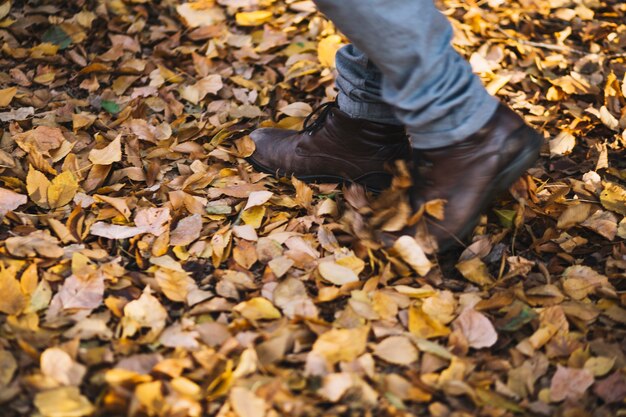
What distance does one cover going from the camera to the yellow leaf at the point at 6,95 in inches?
73.4

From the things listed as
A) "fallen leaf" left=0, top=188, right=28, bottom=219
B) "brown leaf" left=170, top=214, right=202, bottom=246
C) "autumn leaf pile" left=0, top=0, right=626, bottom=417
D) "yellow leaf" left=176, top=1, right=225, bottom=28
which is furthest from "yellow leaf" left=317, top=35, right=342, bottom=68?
"fallen leaf" left=0, top=188, right=28, bottom=219

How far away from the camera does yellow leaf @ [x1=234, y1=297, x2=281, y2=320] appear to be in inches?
50.4

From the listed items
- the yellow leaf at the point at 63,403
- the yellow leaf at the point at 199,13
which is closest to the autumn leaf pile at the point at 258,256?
the yellow leaf at the point at 63,403

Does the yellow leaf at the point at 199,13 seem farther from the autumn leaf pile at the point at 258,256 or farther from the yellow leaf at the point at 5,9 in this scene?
the yellow leaf at the point at 5,9

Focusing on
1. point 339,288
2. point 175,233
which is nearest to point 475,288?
point 339,288

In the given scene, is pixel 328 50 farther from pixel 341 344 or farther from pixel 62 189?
pixel 341 344

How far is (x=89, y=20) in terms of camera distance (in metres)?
2.24

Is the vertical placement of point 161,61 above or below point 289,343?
above

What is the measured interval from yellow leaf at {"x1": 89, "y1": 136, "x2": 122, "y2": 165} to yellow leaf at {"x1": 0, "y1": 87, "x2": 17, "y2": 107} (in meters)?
0.39

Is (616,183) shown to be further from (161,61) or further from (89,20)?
(89,20)

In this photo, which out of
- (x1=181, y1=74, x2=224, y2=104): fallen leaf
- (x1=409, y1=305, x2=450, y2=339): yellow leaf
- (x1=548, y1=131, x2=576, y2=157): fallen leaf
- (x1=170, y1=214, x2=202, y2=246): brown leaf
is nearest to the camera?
(x1=409, y1=305, x2=450, y2=339): yellow leaf

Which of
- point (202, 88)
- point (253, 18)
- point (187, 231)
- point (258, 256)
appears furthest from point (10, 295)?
point (253, 18)

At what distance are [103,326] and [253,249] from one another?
1.25 ft

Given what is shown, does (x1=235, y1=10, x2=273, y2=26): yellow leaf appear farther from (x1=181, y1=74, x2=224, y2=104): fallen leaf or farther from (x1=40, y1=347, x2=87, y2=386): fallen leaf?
(x1=40, y1=347, x2=87, y2=386): fallen leaf
